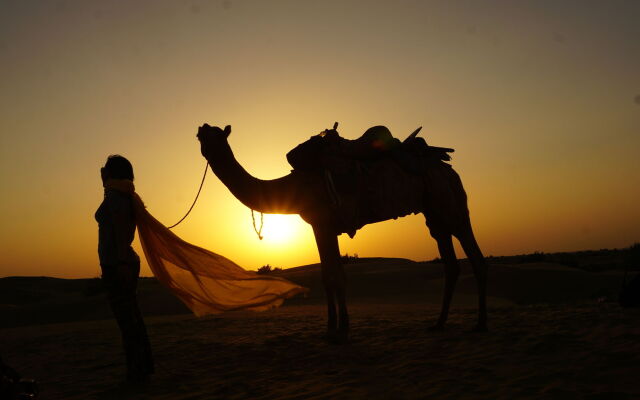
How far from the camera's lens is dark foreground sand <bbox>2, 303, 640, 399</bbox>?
4875 mm

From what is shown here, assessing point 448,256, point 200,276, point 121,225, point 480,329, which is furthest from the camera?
point 448,256

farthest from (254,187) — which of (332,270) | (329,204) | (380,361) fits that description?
(380,361)

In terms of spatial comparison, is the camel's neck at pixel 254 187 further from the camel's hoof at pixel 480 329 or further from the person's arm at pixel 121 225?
the camel's hoof at pixel 480 329

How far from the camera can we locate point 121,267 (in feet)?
18.8

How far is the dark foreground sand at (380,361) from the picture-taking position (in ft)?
16.0

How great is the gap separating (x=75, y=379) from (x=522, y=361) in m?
5.25

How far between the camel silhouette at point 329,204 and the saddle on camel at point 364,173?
6 cm

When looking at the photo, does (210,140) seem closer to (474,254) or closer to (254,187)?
(254,187)

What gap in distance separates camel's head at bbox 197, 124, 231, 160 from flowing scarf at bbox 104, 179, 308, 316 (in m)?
1.26

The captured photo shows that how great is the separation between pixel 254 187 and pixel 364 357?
2840mm

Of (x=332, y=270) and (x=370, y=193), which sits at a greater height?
(x=370, y=193)

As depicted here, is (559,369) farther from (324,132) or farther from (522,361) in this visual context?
(324,132)

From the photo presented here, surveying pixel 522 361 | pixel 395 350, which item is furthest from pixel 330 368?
pixel 522 361

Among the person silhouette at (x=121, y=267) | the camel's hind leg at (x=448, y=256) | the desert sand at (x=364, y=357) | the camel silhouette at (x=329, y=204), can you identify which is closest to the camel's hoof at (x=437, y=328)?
the camel silhouette at (x=329, y=204)
